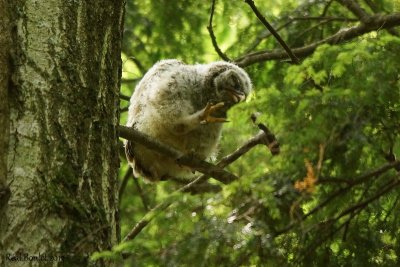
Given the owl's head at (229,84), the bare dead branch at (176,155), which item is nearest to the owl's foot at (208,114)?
the bare dead branch at (176,155)

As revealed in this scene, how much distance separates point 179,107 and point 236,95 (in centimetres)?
44

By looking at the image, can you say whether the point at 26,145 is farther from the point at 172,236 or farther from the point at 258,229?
the point at 258,229

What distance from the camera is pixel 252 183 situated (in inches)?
104

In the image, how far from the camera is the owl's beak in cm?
510

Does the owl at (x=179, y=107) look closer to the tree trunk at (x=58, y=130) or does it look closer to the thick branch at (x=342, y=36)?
the thick branch at (x=342, y=36)

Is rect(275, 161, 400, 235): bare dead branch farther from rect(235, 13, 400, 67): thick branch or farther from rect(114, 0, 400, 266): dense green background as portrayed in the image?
rect(235, 13, 400, 67): thick branch

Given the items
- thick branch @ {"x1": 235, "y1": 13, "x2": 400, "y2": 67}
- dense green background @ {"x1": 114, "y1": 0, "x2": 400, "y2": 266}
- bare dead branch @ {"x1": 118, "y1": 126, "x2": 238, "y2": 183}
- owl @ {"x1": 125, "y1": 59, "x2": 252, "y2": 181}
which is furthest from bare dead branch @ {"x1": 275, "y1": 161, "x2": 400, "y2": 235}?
owl @ {"x1": 125, "y1": 59, "x2": 252, "y2": 181}

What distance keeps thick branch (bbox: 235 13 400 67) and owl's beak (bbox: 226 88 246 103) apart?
0.63 ft

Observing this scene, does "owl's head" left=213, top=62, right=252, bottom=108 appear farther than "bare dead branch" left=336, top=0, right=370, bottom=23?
Yes

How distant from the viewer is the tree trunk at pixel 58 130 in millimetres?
2666

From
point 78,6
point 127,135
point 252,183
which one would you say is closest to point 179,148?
point 127,135

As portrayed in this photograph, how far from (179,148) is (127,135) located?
98 cm

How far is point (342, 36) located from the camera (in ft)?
15.8

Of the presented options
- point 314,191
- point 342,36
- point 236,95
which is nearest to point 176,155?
point 236,95
